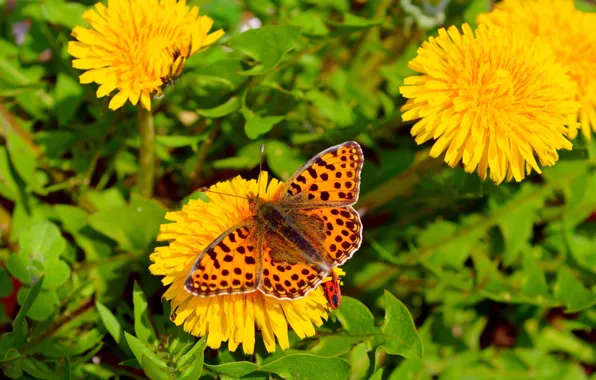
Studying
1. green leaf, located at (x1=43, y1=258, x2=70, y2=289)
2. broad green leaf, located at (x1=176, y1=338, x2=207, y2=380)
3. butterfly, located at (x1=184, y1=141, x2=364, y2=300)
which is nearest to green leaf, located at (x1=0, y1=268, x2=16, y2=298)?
green leaf, located at (x1=43, y1=258, x2=70, y2=289)

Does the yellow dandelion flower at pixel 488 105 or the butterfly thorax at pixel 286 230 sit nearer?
the butterfly thorax at pixel 286 230

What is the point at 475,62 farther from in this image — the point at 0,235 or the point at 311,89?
the point at 0,235

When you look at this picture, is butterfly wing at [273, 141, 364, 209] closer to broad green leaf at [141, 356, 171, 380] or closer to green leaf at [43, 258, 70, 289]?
broad green leaf at [141, 356, 171, 380]

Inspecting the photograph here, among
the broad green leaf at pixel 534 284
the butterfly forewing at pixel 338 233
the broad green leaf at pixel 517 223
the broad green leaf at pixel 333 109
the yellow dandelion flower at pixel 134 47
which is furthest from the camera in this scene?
the broad green leaf at pixel 517 223

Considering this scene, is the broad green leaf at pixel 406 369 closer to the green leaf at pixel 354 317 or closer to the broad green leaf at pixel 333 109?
the green leaf at pixel 354 317

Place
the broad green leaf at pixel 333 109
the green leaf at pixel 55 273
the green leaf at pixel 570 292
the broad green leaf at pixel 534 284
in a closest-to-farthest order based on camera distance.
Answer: the green leaf at pixel 55 273, the green leaf at pixel 570 292, the broad green leaf at pixel 534 284, the broad green leaf at pixel 333 109

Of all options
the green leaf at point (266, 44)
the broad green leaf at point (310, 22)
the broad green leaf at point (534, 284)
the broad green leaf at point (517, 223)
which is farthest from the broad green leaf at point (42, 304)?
the broad green leaf at point (517, 223)
